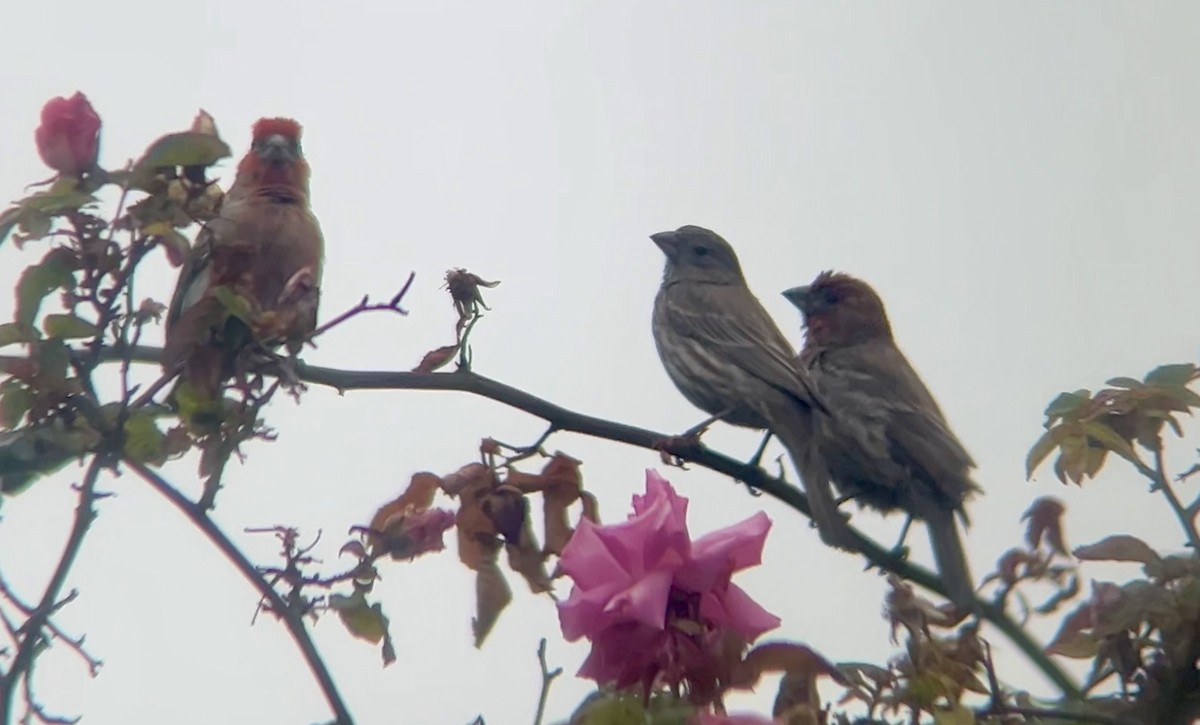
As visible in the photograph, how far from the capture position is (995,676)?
1849mm

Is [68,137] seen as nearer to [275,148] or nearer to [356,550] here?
[356,550]

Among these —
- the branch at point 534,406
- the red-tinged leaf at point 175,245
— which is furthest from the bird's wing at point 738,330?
the red-tinged leaf at point 175,245

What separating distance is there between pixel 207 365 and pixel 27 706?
52cm

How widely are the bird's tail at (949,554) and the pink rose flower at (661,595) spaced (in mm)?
799

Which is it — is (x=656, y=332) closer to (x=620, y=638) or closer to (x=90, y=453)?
(x=90, y=453)

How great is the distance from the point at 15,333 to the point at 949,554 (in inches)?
135

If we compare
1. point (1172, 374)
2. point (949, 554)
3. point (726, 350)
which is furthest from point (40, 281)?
point (726, 350)

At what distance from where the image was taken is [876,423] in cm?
652

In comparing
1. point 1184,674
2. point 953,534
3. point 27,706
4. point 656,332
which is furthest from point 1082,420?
point 656,332

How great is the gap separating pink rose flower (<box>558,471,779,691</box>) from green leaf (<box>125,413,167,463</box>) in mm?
757

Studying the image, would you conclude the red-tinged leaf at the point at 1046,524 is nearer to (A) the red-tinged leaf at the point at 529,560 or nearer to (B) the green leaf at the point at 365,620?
(A) the red-tinged leaf at the point at 529,560

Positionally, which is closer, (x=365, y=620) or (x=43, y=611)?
(x=43, y=611)

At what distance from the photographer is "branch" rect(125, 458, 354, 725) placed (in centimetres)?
162

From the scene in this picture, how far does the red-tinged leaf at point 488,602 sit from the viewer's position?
211cm
